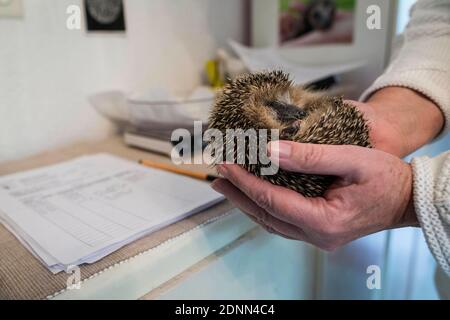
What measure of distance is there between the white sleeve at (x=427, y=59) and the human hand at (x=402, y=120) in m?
0.02

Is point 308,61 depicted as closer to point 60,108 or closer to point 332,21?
point 332,21

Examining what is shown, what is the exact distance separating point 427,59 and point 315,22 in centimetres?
60

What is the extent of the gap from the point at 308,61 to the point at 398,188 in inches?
34.5

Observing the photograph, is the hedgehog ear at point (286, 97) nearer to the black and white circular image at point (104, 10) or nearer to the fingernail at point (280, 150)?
the fingernail at point (280, 150)

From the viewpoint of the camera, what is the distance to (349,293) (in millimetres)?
873

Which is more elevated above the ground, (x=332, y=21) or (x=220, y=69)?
(x=332, y=21)

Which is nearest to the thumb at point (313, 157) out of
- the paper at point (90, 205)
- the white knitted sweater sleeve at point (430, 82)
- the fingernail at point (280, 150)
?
the fingernail at point (280, 150)

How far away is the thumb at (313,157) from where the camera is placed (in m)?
0.36

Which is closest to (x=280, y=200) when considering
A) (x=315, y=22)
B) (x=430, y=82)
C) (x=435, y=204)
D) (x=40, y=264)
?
(x=435, y=204)

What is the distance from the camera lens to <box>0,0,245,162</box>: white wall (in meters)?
0.76

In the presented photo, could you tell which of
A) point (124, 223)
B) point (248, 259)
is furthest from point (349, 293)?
point (124, 223)

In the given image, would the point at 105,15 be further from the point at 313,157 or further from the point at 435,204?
the point at 435,204

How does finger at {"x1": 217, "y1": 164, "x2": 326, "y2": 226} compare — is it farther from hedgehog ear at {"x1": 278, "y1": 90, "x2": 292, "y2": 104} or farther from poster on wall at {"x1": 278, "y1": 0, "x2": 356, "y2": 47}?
poster on wall at {"x1": 278, "y1": 0, "x2": 356, "y2": 47}

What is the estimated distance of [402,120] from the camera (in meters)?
0.61
